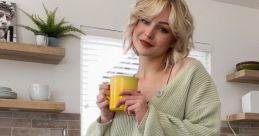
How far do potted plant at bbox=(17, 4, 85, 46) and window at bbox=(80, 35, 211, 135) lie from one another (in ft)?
0.67

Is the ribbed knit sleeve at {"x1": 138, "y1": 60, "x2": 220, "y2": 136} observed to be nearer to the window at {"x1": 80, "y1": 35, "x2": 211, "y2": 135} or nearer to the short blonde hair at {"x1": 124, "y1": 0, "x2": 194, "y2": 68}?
the short blonde hair at {"x1": 124, "y1": 0, "x2": 194, "y2": 68}

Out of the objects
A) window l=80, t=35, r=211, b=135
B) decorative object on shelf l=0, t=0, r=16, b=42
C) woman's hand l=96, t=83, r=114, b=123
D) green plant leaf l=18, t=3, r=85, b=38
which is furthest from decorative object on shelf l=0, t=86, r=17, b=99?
woman's hand l=96, t=83, r=114, b=123

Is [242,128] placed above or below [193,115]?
below

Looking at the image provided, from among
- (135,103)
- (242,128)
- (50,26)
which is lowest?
(242,128)

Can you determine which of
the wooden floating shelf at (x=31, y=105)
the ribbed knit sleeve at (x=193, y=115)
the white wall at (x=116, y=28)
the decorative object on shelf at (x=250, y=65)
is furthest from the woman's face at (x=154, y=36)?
the decorative object on shelf at (x=250, y=65)

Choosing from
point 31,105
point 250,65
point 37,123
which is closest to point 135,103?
point 31,105

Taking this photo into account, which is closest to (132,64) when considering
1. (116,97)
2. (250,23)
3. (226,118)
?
(226,118)

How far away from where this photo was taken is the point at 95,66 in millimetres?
2973

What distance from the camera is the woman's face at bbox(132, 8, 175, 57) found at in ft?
3.49

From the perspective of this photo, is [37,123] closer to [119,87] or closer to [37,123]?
[37,123]

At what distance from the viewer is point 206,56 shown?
3377 millimetres

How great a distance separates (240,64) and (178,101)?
2.33 metres

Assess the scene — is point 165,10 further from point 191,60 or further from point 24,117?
point 24,117

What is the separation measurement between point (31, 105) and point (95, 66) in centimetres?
67
